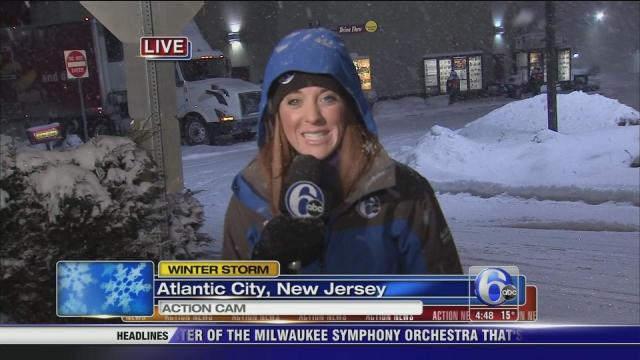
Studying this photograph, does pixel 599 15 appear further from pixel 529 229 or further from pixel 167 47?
pixel 167 47

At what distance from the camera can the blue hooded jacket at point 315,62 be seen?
2.55 metres

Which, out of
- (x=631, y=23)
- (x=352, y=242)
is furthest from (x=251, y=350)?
(x=631, y=23)

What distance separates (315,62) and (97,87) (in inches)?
38.2

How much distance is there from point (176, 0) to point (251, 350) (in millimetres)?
1432

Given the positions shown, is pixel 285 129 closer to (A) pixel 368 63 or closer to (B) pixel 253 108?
(B) pixel 253 108

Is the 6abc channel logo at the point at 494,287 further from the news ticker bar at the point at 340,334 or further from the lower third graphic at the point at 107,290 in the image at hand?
the lower third graphic at the point at 107,290

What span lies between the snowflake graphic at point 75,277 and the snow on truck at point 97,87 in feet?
1.85

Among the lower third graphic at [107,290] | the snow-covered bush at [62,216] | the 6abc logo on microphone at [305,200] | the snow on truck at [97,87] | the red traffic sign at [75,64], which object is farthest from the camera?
the snow-covered bush at [62,216]

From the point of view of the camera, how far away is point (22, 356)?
272 cm

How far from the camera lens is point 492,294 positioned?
255cm

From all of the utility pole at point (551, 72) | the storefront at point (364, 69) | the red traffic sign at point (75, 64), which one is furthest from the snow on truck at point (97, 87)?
the utility pole at point (551, 72)

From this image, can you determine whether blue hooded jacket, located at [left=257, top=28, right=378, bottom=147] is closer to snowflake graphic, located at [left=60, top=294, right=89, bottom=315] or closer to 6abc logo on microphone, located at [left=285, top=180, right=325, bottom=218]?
6abc logo on microphone, located at [left=285, top=180, right=325, bottom=218]

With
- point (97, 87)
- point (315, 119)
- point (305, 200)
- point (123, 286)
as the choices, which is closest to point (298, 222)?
point (305, 200)

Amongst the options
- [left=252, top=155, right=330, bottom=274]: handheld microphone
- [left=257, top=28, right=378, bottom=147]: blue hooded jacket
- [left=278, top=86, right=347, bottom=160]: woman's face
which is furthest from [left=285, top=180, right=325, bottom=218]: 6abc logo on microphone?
[left=257, top=28, right=378, bottom=147]: blue hooded jacket
